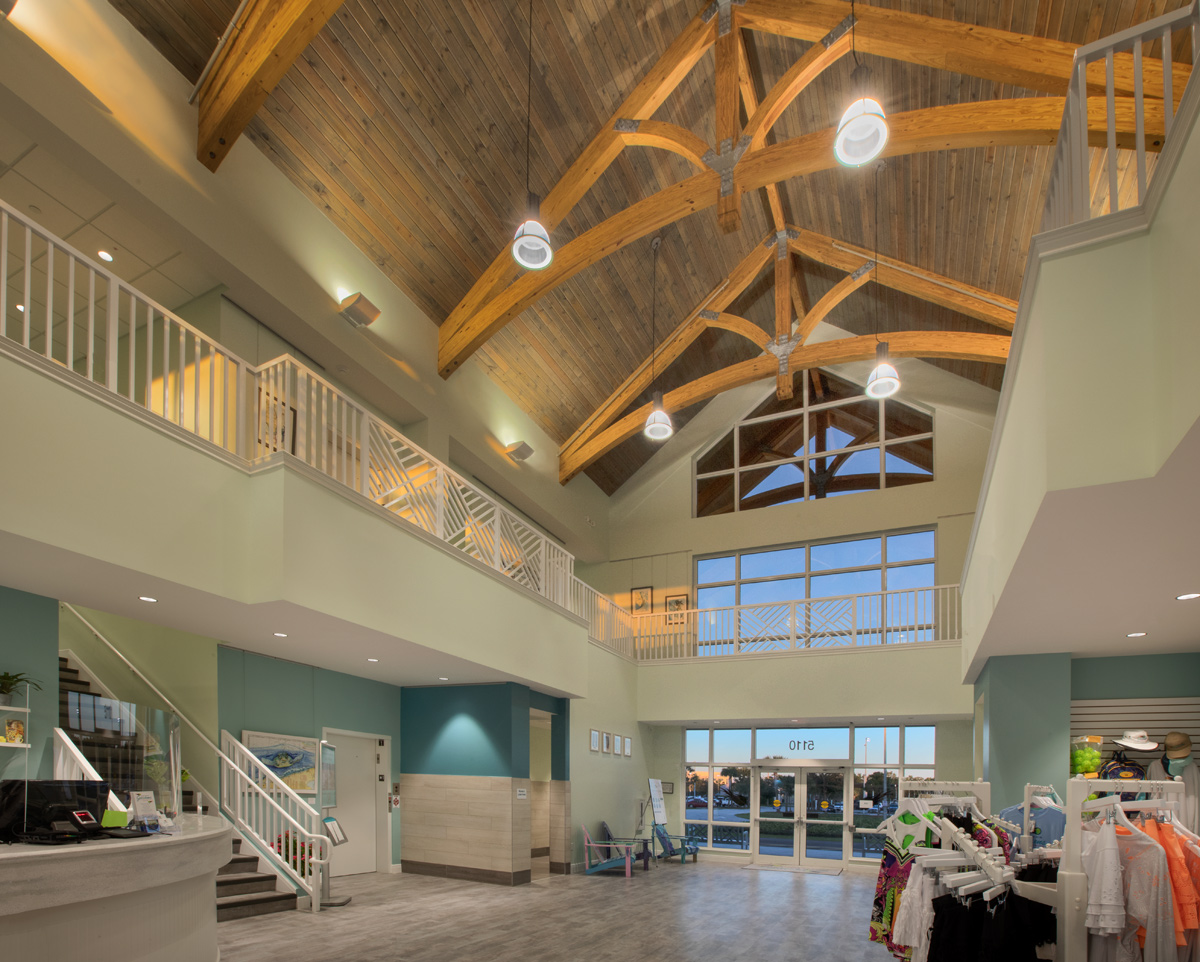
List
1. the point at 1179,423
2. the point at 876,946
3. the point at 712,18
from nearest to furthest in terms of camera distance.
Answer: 1. the point at 1179,423
2. the point at 876,946
3. the point at 712,18

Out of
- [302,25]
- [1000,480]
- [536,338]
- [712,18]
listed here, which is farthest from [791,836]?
[302,25]

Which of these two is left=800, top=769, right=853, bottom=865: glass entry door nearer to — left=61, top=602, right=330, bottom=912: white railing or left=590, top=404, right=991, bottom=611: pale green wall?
left=590, top=404, right=991, bottom=611: pale green wall

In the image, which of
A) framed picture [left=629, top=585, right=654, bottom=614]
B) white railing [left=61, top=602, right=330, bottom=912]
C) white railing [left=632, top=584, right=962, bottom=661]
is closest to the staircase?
white railing [left=61, top=602, right=330, bottom=912]

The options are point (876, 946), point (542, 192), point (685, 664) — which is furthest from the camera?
point (685, 664)

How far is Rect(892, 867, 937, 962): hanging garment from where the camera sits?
4602 mm

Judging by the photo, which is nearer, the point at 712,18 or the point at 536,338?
the point at 712,18

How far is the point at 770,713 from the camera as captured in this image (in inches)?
521

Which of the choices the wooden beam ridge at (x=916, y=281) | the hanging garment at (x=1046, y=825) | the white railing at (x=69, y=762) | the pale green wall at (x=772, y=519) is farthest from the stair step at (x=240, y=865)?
the wooden beam ridge at (x=916, y=281)

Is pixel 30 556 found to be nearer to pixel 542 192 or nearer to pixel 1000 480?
pixel 1000 480

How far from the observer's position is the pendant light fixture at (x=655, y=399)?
11.3 meters

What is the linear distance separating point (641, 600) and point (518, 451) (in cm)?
482

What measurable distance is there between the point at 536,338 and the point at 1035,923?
34.5ft

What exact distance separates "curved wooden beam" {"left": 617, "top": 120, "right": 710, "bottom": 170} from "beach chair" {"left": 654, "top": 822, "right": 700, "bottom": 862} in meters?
10.1

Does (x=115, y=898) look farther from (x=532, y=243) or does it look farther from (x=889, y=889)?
(x=532, y=243)
